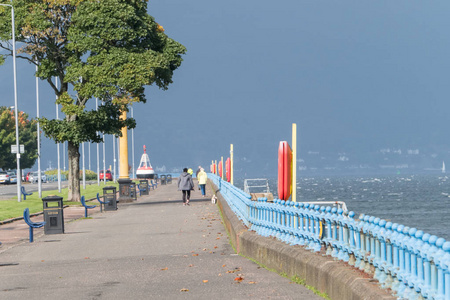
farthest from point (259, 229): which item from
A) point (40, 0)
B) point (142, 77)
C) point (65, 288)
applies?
point (40, 0)

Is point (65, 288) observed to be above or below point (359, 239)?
below

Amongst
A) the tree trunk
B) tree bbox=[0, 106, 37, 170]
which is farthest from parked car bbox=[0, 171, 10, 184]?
the tree trunk

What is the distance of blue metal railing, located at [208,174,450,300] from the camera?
6.74m

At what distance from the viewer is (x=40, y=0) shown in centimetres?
4009

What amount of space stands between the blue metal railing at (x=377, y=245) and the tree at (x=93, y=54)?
25029 millimetres

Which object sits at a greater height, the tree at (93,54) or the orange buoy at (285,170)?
the tree at (93,54)

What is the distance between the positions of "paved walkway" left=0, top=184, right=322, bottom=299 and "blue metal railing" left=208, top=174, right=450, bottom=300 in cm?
78

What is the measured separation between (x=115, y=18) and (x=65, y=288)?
27328 mm

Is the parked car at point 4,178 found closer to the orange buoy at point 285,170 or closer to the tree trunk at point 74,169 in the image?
the tree trunk at point 74,169

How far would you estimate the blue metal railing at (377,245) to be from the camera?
6742 millimetres

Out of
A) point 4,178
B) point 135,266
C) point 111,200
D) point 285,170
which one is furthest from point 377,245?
point 4,178

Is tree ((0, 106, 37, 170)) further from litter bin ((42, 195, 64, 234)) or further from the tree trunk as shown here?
litter bin ((42, 195, 64, 234))

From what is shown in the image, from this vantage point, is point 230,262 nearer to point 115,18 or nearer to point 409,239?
point 409,239

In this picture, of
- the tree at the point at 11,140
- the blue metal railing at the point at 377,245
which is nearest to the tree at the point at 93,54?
the blue metal railing at the point at 377,245
